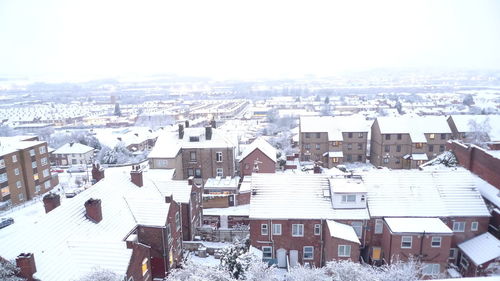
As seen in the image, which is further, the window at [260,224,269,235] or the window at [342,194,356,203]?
the window at [342,194,356,203]

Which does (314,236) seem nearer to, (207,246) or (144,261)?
(207,246)

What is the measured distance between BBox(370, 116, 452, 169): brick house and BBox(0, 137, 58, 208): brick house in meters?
66.1

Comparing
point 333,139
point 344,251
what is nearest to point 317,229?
point 344,251

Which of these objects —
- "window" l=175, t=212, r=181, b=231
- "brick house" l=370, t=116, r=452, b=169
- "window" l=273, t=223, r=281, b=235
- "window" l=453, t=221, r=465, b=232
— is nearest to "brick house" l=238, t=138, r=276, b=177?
"window" l=175, t=212, r=181, b=231

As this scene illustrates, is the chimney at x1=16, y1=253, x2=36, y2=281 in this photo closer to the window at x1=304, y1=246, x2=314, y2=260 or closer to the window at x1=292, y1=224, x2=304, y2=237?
the window at x1=292, y1=224, x2=304, y2=237

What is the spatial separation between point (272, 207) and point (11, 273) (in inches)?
824

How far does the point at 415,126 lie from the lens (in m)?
66.2

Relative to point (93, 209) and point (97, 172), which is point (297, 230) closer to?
point (93, 209)

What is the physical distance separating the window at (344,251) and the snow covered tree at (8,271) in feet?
77.4

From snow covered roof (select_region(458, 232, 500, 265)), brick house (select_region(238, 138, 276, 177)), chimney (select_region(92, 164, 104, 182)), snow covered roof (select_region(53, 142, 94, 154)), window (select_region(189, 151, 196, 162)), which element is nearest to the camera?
snow covered roof (select_region(458, 232, 500, 265))

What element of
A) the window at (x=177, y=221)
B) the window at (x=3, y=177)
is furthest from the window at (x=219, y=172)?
the window at (x=3, y=177)

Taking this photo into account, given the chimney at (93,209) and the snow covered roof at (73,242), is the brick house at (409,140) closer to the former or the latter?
the snow covered roof at (73,242)

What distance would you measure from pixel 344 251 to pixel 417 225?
7003 millimetres

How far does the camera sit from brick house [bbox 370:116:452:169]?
212 feet
